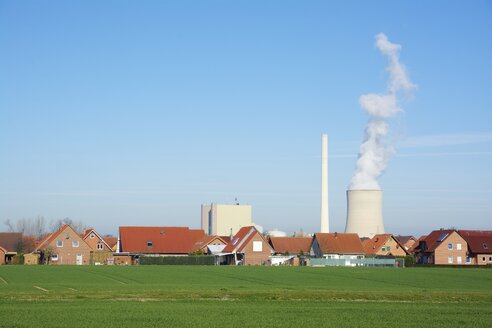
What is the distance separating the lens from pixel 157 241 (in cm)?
10325

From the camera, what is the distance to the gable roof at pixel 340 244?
333 ft

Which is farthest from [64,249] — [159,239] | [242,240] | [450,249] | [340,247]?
[450,249]

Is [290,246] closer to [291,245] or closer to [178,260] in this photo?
[291,245]

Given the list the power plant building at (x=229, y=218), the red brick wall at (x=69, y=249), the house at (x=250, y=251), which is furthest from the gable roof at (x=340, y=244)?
the power plant building at (x=229, y=218)

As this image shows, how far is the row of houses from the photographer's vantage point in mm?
96500

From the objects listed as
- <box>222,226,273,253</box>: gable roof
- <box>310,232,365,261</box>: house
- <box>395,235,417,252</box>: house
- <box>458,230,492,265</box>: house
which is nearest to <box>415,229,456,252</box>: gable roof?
<box>458,230,492,265</box>: house

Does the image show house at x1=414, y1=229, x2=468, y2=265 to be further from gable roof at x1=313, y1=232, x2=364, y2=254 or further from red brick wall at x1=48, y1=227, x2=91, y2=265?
red brick wall at x1=48, y1=227, x2=91, y2=265

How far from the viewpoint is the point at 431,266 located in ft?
306

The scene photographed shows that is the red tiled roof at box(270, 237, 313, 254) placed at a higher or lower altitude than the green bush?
higher

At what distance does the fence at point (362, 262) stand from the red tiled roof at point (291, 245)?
A: 53.3ft

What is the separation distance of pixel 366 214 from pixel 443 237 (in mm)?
18946

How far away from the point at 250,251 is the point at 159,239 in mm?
13133

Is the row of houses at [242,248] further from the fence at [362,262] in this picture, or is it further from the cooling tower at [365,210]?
the cooling tower at [365,210]

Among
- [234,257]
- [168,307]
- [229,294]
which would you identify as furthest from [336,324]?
[234,257]
